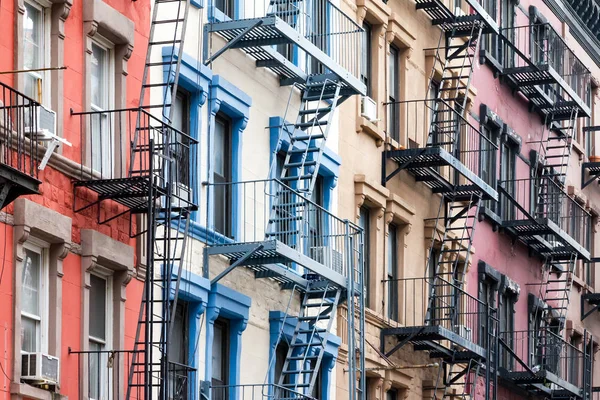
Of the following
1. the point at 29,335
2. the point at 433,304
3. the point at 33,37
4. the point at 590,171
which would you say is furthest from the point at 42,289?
the point at 590,171

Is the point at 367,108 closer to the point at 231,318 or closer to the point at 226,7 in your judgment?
the point at 226,7

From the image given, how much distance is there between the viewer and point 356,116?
1435 inches

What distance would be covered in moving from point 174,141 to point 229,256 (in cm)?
292

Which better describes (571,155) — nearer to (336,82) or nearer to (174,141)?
(336,82)

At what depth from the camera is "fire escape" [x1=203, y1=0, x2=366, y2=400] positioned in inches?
1195

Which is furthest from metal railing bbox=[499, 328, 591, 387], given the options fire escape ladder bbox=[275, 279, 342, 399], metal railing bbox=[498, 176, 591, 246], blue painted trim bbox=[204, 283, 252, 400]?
blue painted trim bbox=[204, 283, 252, 400]

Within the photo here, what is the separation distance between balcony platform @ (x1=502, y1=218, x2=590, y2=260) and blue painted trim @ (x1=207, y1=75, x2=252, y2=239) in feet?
48.6

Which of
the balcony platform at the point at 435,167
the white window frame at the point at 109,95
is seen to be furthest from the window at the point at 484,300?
the white window frame at the point at 109,95

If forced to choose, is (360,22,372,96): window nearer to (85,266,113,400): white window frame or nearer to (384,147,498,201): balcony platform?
(384,147,498,201): balcony platform

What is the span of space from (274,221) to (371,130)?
610cm

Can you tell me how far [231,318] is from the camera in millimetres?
30875

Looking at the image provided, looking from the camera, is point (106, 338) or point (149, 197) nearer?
point (149, 197)

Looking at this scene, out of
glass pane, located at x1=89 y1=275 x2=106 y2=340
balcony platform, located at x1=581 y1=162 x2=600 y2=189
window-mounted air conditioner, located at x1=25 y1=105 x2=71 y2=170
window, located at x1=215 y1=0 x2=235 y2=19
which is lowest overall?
glass pane, located at x1=89 y1=275 x2=106 y2=340

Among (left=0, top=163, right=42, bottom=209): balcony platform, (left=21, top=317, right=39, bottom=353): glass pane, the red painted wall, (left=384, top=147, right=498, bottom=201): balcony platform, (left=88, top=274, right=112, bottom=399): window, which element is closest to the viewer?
(left=0, top=163, right=42, bottom=209): balcony platform
